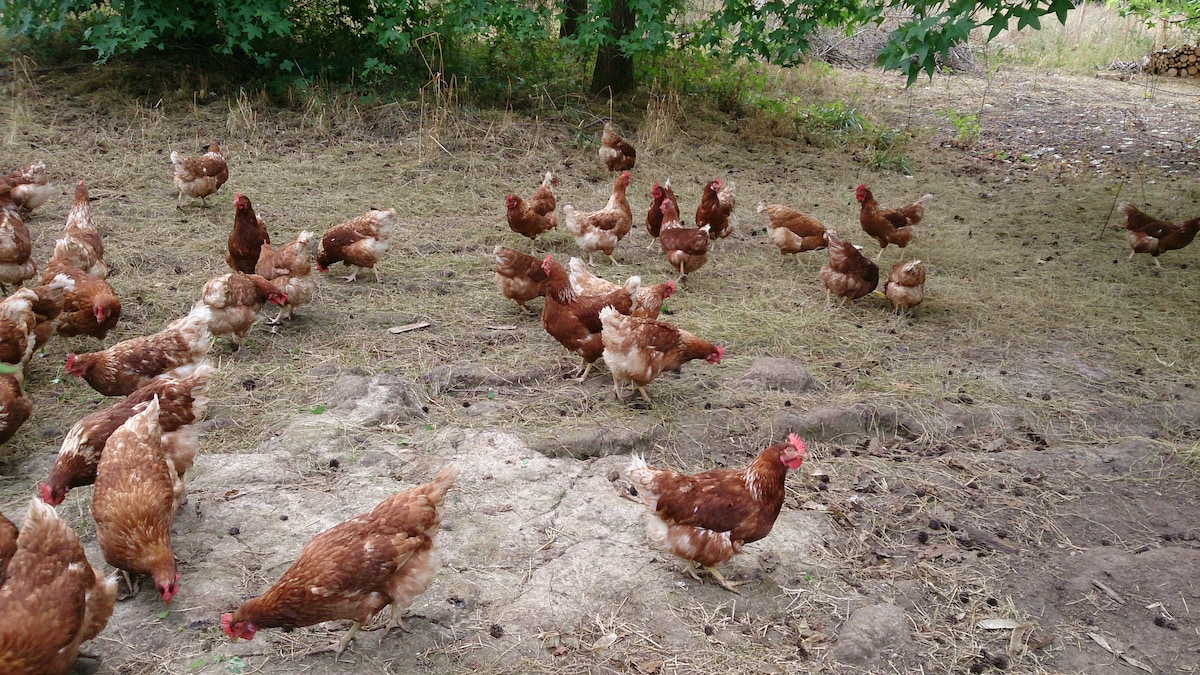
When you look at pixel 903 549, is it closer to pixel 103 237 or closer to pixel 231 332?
pixel 231 332

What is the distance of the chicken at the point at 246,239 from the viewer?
6.90 metres

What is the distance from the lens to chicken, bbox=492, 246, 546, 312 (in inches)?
260

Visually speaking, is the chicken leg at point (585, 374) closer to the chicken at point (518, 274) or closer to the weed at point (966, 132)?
the chicken at point (518, 274)

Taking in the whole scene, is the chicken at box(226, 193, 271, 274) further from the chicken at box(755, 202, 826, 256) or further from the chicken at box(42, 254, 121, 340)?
the chicken at box(755, 202, 826, 256)

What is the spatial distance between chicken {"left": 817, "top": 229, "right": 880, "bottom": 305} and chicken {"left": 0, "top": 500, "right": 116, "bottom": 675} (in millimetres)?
6139

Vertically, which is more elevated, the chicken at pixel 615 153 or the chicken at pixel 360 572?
→ the chicken at pixel 615 153

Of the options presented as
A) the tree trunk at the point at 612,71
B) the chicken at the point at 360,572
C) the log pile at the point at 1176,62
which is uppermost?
the log pile at the point at 1176,62

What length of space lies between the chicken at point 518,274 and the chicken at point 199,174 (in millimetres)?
4002

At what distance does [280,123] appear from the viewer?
11.2 m

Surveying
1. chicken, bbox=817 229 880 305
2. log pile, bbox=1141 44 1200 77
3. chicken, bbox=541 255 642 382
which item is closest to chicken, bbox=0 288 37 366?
chicken, bbox=541 255 642 382

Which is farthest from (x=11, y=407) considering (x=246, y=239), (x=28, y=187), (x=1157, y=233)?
(x=1157, y=233)

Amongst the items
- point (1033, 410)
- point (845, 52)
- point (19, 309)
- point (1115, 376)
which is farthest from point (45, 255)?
point (845, 52)

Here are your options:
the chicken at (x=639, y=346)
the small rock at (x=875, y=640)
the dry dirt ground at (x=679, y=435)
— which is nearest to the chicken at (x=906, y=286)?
the dry dirt ground at (x=679, y=435)

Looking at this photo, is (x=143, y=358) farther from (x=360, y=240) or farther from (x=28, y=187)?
(x=28, y=187)
